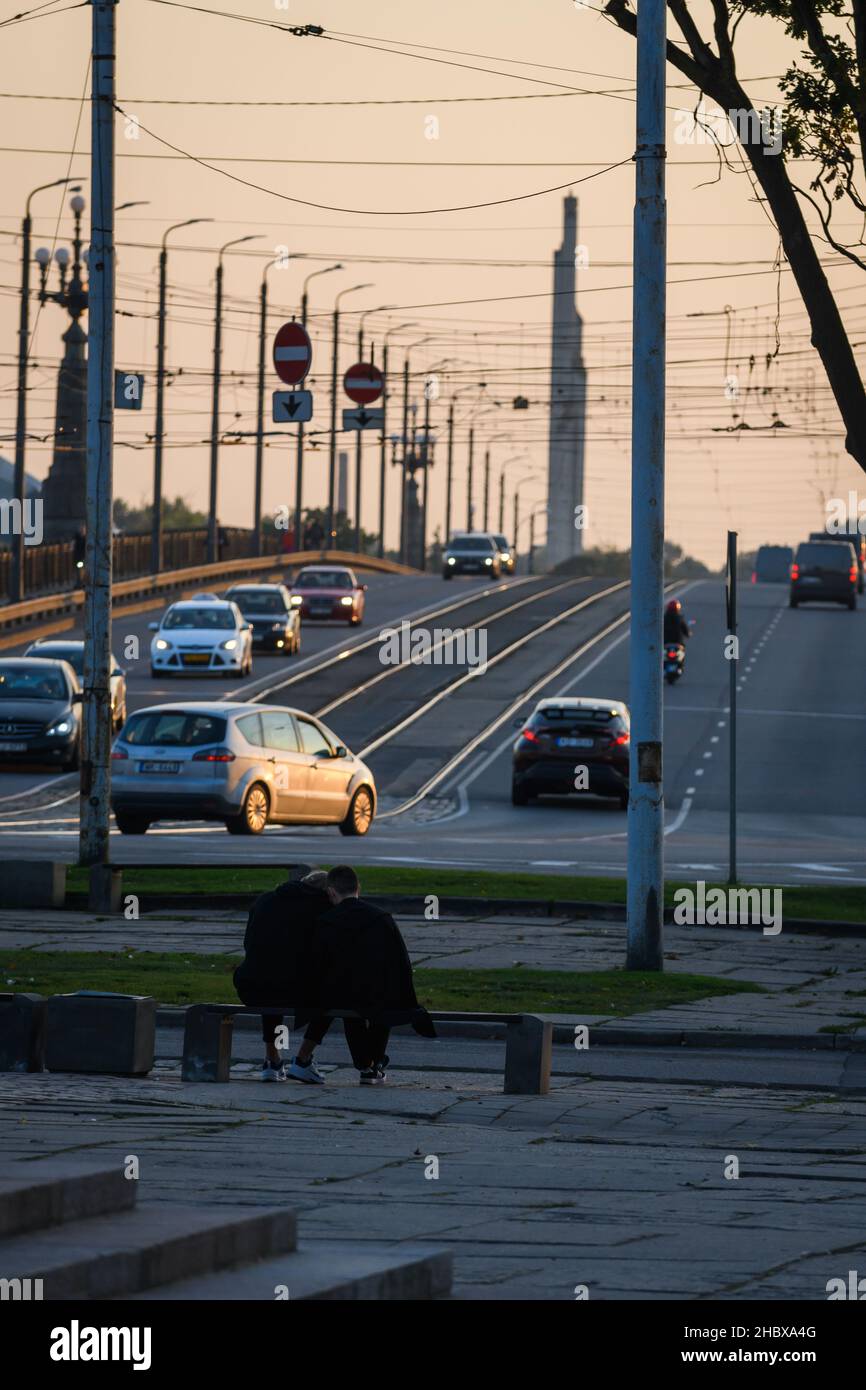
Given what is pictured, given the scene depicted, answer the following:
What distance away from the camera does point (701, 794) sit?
3741cm

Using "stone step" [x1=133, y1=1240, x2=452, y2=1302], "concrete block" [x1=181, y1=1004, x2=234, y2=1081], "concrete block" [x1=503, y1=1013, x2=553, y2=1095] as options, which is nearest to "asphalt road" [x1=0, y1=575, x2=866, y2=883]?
"concrete block" [x1=181, y1=1004, x2=234, y2=1081]

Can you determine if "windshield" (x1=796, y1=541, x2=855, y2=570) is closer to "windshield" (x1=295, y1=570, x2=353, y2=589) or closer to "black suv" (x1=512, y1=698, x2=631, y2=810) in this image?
"windshield" (x1=295, y1=570, x2=353, y2=589)

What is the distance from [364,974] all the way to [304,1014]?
403mm

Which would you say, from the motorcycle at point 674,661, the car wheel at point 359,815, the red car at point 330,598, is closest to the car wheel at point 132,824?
the car wheel at point 359,815

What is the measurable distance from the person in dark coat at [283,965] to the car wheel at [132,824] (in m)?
16.7

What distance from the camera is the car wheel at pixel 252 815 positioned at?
1117 inches

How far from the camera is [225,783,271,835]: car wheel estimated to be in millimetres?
28375

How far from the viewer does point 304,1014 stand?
1190 cm

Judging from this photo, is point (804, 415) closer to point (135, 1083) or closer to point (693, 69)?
point (693, 69)

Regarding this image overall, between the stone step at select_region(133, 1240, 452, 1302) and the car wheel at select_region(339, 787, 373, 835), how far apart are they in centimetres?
2319

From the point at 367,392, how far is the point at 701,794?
12.8 metres

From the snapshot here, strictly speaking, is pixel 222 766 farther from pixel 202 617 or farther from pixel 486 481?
pixel 486 481

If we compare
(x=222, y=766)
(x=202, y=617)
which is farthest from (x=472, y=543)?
(x=222, y=766)

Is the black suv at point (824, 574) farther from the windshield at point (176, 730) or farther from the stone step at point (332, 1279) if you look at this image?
the stone step at point (332, 1279)
